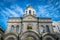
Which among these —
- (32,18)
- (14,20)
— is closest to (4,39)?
(14,20)

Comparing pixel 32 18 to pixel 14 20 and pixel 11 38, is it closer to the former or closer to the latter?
pixel 14 20

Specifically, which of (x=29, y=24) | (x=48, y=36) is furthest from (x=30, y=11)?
(x=48, y=36)

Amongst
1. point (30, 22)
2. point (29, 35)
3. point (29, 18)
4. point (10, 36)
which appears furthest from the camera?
point (29, 18)

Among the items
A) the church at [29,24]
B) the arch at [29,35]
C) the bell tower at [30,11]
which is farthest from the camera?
the bell tower at [30,11]

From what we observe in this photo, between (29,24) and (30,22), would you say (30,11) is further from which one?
(29,24)

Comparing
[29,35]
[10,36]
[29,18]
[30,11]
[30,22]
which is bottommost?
[10,36]

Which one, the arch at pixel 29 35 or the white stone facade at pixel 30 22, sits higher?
the white stone facade at pixel 30 22

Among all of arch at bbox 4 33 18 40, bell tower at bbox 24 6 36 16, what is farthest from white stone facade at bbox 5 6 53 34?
arch at bbox 4 33 18 40

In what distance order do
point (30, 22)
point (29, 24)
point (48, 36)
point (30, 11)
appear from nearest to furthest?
1. point (48, 36)
2. point (29, 24)
3. point (30, 22)
4. point (30, 11)

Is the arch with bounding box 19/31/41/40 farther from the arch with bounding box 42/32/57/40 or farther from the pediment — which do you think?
the pediment

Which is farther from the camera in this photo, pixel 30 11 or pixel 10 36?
pixel 30 11

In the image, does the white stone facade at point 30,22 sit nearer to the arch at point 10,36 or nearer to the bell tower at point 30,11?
the bell tower at point 30,11

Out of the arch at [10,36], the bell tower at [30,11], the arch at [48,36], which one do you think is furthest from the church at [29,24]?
the arch at [48,36]

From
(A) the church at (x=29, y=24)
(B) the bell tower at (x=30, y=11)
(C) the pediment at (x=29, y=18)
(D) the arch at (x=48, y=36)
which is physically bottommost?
(D) the arch at (x=48, y=36)
